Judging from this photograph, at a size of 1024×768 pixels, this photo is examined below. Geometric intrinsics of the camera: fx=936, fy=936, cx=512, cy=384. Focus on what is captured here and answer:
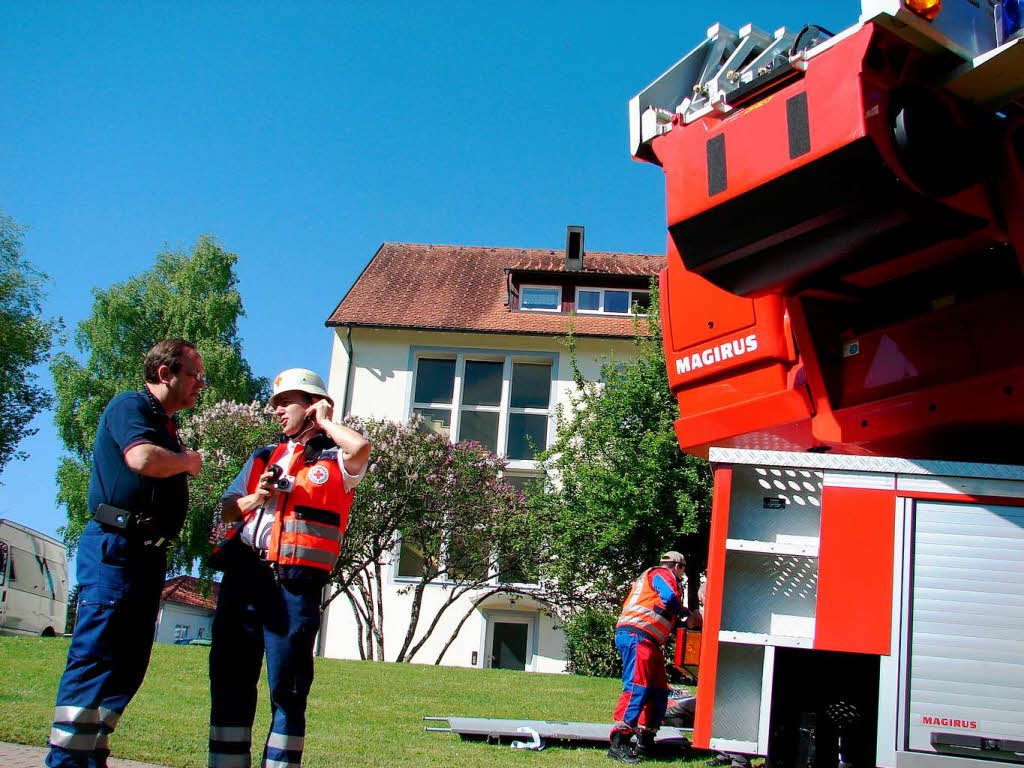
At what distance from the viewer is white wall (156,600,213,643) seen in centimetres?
6034

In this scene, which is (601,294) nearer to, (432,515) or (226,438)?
(432,515)

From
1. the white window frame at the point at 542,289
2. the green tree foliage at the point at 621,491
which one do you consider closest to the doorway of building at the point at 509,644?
the green tree foliage at the point at 621,491

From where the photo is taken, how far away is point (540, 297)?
29.8 metres

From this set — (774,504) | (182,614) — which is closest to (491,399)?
(774,504)

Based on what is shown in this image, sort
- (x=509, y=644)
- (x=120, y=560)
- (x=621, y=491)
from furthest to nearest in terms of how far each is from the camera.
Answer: (x=509, y=644) → (x=621, y=491) → (x=120, y=560)

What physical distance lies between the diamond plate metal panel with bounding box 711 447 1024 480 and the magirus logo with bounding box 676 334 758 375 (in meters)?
1.02

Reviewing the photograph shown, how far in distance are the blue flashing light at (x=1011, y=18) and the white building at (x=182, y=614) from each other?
60.6m

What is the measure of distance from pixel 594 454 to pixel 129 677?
16.8 meters

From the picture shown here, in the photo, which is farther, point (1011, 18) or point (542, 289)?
point (542, 289)

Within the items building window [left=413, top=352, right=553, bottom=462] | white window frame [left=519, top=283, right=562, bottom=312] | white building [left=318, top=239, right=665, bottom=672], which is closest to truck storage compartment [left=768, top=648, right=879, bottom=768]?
white building [left=318, top=239, right=665, bottom=672]

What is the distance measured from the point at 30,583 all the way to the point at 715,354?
2192cm

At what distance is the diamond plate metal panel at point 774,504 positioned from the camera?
4512mm

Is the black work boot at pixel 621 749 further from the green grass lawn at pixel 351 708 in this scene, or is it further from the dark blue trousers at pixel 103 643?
the dark blue trousers at pixel 103 643

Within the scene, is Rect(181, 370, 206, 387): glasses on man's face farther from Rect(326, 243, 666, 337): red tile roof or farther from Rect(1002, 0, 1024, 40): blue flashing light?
Rect(326, 243, 666, 337): red tile roof
